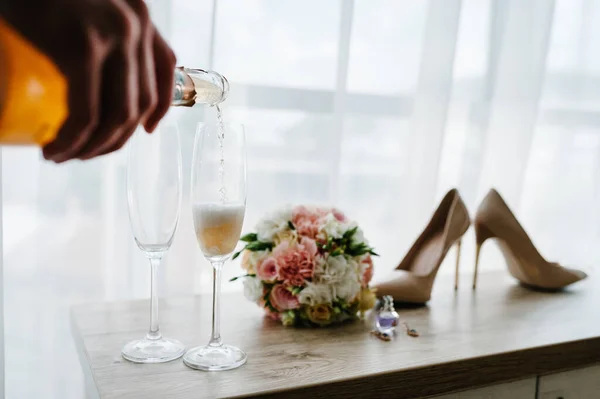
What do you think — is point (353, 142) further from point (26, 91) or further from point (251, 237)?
point (26, 91)

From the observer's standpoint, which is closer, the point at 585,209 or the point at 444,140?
the point at 444,140

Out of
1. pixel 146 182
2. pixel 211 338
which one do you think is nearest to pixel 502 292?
A: pixel 211 338

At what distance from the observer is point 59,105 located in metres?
0.35

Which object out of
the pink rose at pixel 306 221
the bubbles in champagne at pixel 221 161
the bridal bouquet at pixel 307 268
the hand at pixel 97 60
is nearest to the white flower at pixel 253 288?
the bridal bouquet at pixel 307 268

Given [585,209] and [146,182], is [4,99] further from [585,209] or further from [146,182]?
[585,209]

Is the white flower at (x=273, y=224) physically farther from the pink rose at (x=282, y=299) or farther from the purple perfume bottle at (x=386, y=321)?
the purple perfume bottle at (x=386, y=321)

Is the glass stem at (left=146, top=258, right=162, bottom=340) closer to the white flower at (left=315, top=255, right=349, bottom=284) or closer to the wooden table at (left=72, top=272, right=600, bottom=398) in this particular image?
the wooden table at (left=72, top=272, right=600, bottom=398)

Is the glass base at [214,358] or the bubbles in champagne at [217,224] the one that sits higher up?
the bubbles in champagne at [217,224]

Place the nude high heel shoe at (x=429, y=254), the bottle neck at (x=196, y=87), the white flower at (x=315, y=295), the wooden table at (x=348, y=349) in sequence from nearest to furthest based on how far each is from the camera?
1. the bottle neck at (x=196, y=87)
2. the wooden table at (x=348, y=349)
3. the white flower at (x=315, y=295)
4. the nude high heel shoe at (x=429, y=254)

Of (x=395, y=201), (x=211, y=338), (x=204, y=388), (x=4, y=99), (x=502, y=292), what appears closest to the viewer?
(x=4, y=99)

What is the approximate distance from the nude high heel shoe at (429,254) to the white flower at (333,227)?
18 cm

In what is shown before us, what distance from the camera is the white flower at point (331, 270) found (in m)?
1.00

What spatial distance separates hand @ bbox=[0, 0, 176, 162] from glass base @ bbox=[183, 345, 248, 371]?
1.57ft

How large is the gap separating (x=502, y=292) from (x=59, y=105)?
45.2 inches
